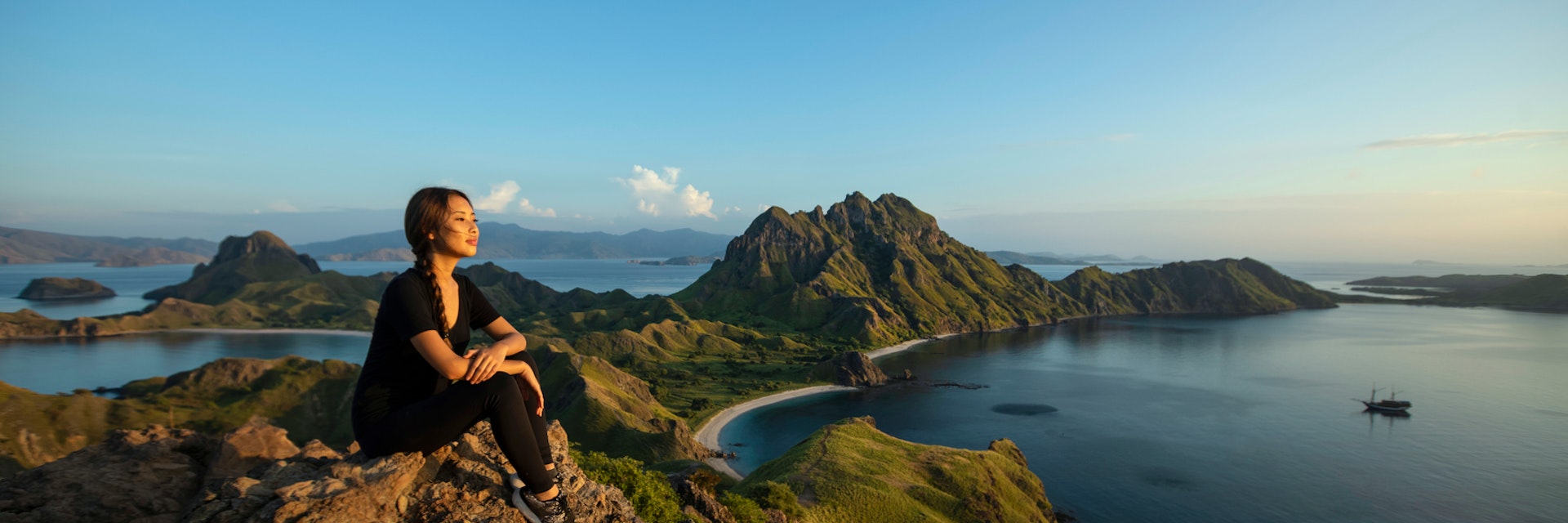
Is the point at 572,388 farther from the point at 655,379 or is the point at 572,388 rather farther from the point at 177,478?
the point at 177,478

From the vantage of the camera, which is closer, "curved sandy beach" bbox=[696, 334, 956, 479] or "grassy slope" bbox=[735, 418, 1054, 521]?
"grassy slope" bbox=[735, 418, 1054, 521]

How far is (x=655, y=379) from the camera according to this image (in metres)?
123

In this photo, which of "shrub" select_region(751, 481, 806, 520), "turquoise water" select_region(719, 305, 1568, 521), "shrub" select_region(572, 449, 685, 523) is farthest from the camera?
"turquoise water" select_region(719, 305, 1568, 521)

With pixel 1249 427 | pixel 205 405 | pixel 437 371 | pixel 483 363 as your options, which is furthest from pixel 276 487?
pixel 1249 427

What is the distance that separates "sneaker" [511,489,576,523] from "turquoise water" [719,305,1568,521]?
69023 millimetres

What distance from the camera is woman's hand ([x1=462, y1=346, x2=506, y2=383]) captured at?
6711 millimetres

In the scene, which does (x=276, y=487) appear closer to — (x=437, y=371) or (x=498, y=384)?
(x=437, y=371)

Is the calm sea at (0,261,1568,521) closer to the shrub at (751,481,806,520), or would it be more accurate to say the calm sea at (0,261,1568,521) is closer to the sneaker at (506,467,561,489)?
the shrub at (751,481,806,520)

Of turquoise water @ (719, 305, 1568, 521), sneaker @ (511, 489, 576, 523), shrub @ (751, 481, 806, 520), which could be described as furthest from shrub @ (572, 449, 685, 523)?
turquoise water @ (719, 305, 1568, 521)

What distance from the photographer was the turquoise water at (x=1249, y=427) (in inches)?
2776

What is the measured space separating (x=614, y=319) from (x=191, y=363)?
317ft

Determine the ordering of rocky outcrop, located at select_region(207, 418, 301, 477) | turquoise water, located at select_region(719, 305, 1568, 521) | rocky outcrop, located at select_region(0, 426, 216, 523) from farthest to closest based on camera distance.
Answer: turquoise water, located at select_region(719, 305, 1568, 521), rocky outcrop, located at select_region(207, 418, 301, 477), rocky outcrop, located at select_region(0, 426, 216, 523)

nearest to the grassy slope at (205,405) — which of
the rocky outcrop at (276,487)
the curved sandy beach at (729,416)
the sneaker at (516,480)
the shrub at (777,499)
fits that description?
the curved sandy beach at (729,416)

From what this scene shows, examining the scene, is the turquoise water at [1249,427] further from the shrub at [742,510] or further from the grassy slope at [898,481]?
the shrub at [742,510]
